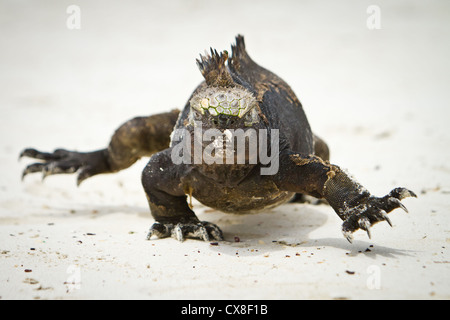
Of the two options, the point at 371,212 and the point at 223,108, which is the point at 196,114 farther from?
the point at 371,212

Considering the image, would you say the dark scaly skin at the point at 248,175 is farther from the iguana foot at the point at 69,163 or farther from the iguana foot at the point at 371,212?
the iguana foot at the point at 69,163

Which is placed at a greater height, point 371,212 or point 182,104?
point 182,104

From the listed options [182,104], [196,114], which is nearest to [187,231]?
[196,114]

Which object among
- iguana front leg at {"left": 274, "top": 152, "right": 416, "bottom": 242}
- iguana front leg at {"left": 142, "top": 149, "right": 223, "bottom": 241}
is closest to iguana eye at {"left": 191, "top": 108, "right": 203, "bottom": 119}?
iguana front leg at {"left": 142, "top": 149, "right": 223, "bottom": 241}

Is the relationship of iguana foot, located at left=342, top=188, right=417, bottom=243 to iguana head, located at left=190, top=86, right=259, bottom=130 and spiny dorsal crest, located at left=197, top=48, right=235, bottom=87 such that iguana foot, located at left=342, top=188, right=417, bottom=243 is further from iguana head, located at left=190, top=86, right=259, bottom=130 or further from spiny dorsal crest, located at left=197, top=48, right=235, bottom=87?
spiny dorsal crest, located at left=197, top=48, right=235, bottom=87
